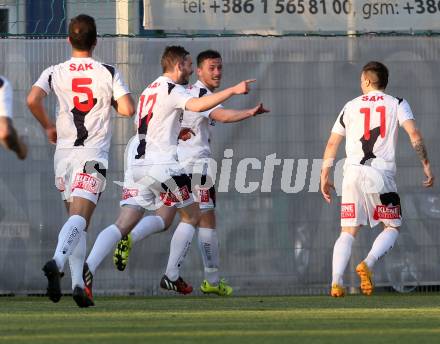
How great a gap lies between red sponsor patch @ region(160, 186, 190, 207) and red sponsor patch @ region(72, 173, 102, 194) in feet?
4.45

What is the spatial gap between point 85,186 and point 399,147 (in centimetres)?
502

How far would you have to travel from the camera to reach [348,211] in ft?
40.0

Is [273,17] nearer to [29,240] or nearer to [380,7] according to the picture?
[380,7]

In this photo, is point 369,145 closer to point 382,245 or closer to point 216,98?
point 382,245

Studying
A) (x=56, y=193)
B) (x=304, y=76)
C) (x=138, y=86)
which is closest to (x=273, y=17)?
(x=304, y=76)

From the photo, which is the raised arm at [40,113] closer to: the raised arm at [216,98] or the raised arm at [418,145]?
the raised arm at [216,98]

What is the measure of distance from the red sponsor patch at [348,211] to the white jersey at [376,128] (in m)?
0.37

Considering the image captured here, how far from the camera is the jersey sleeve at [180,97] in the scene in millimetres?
11172

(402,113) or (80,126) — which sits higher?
(402,113)

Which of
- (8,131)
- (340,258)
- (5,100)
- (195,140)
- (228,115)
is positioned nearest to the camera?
(8,131)

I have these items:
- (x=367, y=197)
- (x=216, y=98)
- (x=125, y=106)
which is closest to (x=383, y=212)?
(x=367, y=197)

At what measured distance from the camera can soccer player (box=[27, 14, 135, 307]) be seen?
33.8ft

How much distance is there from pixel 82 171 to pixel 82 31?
39.7 inches

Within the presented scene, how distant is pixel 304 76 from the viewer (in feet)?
47.4
